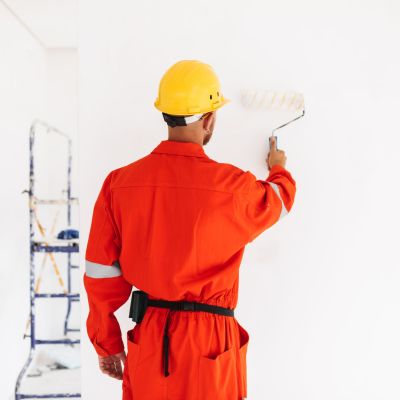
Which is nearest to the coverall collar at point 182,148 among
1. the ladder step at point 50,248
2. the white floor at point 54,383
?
the ladder step at point 50,248

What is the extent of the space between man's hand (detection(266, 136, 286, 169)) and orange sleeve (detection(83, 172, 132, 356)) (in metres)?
0.66

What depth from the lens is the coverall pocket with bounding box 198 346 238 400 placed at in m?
1.35

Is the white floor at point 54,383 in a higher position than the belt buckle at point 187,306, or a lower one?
lower

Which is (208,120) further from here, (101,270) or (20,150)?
(20,150)

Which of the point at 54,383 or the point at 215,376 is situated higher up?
the point at 215,376

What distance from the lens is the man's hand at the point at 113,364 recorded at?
1.63m

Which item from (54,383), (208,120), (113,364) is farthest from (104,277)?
(54,383)

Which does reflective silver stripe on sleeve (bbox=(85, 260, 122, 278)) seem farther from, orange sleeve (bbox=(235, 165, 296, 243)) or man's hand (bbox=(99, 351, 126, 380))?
orange sleeve (bbox=(235, 165, 296, 243))

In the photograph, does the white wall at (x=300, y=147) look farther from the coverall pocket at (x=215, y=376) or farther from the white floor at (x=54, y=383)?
the white floor at (x=54, y=383)

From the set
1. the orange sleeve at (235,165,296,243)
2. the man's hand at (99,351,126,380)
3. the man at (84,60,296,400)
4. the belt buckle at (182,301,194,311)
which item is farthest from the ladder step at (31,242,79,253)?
the orange sleeve at (235,165,296,243)

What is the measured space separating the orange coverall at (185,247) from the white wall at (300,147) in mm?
503

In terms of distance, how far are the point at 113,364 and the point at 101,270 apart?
1.31ft

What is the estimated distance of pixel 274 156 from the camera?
1.80 m

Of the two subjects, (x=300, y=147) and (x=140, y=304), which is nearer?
(x=140, y=304)
